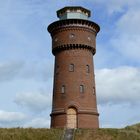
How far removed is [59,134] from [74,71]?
9674mm

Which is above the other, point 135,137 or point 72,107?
point 72,107

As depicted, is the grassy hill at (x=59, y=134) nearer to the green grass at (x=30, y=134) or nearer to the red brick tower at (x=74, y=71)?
the green grass at (x=30, y=134)

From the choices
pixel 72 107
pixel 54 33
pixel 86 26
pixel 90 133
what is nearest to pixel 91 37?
pixel 86 26

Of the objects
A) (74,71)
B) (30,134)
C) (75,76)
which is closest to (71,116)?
(75,76)

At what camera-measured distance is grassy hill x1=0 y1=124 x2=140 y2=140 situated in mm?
27344

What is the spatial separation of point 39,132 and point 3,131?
302 centimetres

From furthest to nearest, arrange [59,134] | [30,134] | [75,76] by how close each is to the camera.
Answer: [75,76] < [59,134] < [30,134]

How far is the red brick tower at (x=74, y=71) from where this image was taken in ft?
116

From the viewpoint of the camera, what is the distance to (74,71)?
3619cm

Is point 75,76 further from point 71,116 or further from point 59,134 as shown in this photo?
point 59,134

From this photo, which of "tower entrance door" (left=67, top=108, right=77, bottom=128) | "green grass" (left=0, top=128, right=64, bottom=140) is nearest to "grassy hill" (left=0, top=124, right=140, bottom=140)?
"green grass" (left=0, top=128, right=64, bottom=140)

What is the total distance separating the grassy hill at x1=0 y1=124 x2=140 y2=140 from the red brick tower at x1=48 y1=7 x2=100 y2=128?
6616mm

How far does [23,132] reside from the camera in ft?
92.7

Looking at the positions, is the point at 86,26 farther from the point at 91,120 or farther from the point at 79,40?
the point at 91,120
